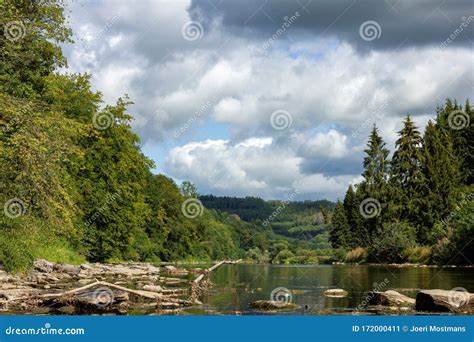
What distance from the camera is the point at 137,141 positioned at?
6044cm

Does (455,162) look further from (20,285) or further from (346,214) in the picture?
(20,285)

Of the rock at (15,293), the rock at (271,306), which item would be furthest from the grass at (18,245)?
the rock at (271,306)

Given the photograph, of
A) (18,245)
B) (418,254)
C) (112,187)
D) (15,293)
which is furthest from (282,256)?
(15,293)

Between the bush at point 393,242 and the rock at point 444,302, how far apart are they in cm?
4425

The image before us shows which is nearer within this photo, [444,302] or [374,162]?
[444,302]

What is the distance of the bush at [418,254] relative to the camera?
55775 mm

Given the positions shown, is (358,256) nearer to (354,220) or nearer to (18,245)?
(354,220)

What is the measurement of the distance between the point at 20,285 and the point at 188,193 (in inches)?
4267

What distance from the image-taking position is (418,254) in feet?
190

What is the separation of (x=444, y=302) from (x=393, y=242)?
154 feet

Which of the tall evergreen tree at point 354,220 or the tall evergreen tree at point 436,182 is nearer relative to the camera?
the tall evergreen tree at point 436,182

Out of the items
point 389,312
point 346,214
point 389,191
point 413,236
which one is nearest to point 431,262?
point 413,236

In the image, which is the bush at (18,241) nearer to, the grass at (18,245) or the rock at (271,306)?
the grass at (18,245)

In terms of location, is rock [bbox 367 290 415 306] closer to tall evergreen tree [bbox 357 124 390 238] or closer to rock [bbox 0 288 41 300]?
rock [bbox 0 288 41 300]
